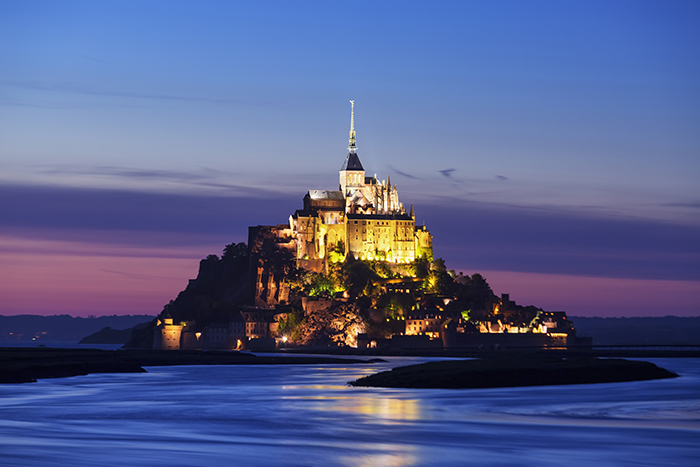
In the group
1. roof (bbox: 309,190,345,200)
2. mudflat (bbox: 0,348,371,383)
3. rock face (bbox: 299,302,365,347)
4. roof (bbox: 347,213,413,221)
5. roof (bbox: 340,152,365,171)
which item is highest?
roof (bbox: 340,152,365,171)

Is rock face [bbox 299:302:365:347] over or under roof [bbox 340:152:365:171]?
under

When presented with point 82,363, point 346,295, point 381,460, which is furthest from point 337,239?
point 381,460

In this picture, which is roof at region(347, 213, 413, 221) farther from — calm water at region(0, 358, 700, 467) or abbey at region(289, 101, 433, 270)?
calm water at region(0, 358, 700, 467)

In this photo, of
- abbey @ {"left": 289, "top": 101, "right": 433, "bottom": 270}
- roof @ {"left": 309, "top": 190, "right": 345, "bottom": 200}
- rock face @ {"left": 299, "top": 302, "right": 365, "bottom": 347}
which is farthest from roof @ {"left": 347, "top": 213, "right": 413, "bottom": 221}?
rock face @ {"left": 299, "top": 302, "right": 365, "bottom": 347}

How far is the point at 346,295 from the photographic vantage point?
13875 centimetres

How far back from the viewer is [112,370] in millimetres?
75062

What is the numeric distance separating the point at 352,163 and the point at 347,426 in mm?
128569

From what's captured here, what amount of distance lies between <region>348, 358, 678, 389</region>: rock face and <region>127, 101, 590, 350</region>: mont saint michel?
222ft

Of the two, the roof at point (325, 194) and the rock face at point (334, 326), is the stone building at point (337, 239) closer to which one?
the roof at point (325, 194)

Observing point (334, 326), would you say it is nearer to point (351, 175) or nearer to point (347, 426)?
point (351, 175)

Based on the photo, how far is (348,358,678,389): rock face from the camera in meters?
53.4

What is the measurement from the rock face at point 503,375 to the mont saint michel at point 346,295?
67.6 meters

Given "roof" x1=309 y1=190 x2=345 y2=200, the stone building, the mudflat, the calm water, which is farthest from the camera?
"roof" x1=309 y1=190 x2=345 y2=200

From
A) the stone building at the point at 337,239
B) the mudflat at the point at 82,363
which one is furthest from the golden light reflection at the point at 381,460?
the stone building at the point at 337,239
